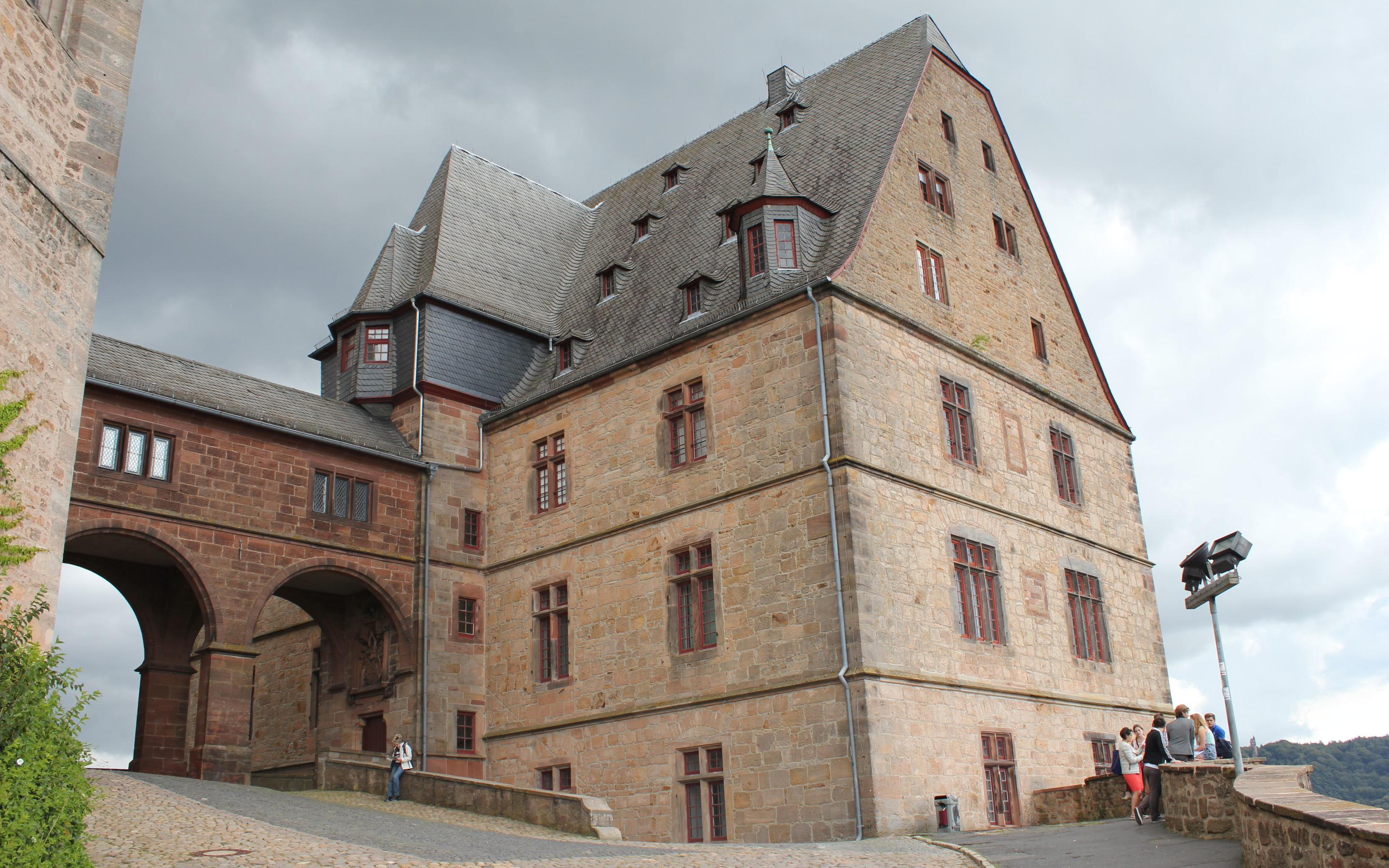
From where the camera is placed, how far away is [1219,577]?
11.2m

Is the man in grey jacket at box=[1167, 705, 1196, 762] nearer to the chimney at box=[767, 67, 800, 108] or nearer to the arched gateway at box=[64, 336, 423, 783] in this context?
the arched gateway at box=[64, 336, 423, 783]

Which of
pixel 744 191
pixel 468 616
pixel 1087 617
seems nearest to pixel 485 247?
pixel 744 191

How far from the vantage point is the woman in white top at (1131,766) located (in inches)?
590

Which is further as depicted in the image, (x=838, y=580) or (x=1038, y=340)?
(x=1038, y=340)

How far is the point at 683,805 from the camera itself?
59.2 feet

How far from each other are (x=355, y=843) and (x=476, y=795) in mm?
5136

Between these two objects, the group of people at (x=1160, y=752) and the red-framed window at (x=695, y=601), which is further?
the red-framed window at (x=695, y=601)

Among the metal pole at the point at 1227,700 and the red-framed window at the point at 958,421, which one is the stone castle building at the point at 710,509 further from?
the metal pole at the point at 1227,700

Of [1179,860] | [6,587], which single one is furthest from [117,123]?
[1179,860]

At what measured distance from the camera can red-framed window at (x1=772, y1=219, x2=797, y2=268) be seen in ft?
64.8

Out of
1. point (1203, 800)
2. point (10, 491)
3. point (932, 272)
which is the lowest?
point (1203, 800)

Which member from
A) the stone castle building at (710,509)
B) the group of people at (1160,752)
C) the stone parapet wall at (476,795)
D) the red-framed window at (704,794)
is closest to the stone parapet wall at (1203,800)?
the group of people at (1160,752)

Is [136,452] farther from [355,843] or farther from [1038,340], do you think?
[1038,340]

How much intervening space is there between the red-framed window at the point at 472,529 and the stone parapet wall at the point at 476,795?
4418 millimetres
